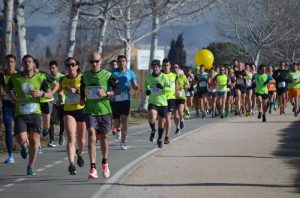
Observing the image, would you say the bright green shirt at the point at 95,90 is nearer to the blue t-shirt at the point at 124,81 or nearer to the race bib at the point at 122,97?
the blue t-shirt at the point at 124,81

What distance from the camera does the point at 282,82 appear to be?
34.0 meters

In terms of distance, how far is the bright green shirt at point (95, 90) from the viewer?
13.5 metres

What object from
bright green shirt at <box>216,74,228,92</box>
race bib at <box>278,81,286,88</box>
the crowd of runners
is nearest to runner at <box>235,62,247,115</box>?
the crowd of runners

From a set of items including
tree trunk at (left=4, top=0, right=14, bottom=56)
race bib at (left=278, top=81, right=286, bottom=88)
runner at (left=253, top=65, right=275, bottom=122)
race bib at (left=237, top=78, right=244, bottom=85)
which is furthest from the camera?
race bib at (left=278, top=81, right=286, bottom=88)

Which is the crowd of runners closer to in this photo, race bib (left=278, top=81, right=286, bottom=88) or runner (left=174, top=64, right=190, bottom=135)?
runner (left=174, top=64, right=190, bottom=135)


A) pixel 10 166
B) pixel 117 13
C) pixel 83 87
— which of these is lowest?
pixel 10 166

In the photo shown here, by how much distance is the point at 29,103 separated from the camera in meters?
14.0

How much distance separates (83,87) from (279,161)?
485 centimetres

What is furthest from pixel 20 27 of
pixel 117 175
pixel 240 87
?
pixel 240 87

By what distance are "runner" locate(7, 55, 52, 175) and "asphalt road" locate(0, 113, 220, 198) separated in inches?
20.9

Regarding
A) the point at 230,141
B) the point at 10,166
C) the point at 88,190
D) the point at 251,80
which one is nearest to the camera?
the point at 88,190

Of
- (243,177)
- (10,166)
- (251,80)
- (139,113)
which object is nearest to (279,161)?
(243,177)

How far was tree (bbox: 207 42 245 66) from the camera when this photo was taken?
61.8 metres

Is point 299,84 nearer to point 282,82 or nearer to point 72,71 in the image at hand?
point 282,82
